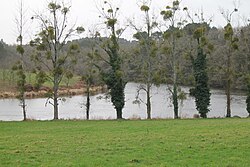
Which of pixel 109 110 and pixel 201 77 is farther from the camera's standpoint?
pixel 109 110

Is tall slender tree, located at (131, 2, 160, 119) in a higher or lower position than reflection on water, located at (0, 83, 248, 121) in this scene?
higher

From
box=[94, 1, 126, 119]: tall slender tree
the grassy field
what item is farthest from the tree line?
the grassy field

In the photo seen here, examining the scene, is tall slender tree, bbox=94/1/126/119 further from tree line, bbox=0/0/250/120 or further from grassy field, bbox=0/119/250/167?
grassy field, bbox=0/119/250/167

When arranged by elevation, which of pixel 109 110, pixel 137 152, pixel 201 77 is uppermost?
pixel 201 77

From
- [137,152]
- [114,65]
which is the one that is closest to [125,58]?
[114,65]

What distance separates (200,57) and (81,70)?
53.5 feet

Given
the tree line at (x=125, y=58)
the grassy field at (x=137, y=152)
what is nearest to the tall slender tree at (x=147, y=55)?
the tree line at (x=125, y=58)

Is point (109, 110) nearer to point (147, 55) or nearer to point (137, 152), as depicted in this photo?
point (147, 55)

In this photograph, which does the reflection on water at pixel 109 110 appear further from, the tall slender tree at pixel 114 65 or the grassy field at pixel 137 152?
the grassy field at pixel 137 152

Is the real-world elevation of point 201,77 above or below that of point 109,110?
above

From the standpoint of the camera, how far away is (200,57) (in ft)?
157

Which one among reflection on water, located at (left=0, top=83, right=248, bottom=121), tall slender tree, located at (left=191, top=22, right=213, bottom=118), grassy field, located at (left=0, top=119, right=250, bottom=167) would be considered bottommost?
reflection on water, located at (left=0, top=83, right=248, bottom=121)

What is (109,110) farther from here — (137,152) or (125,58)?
(137,152)

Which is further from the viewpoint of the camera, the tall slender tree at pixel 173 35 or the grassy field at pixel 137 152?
the tall slender tree at pixel 173 35
